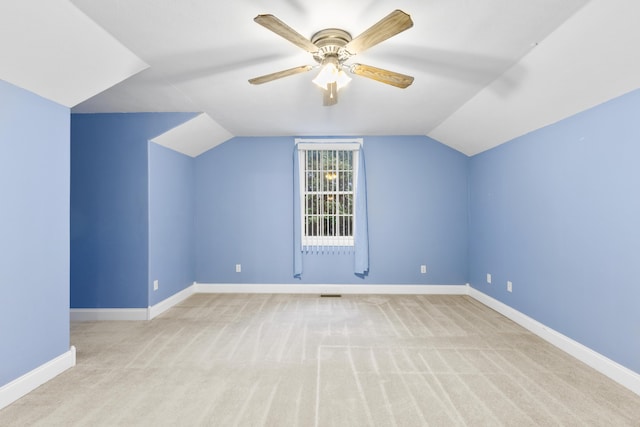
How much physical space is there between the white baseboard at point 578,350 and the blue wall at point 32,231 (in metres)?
4.22

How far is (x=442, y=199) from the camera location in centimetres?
496

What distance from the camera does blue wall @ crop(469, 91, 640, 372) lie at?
230 centimetres

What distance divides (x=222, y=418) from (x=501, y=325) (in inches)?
120

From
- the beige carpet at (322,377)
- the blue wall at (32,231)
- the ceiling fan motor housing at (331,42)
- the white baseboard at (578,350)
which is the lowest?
the beige carpet at (322,377)

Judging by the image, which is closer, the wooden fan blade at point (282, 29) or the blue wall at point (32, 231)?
the wooden fan blade at point (282, 29)

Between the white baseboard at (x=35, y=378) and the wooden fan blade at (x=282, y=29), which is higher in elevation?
the wooden fan blade at (x=282, y=29)

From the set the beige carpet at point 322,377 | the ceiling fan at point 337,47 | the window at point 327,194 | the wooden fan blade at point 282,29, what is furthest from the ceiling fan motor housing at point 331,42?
the window at point 327,194

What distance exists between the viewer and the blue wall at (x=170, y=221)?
391 centimetres

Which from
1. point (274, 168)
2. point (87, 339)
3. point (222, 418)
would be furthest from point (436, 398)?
point (274, 168)

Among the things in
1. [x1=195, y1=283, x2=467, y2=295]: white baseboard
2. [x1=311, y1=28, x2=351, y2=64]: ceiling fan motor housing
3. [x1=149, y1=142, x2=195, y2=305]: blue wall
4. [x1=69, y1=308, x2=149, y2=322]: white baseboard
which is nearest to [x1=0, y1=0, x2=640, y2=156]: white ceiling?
[x1=311, y1=28, x2=351, y2=64]: ceiling fan motor housing

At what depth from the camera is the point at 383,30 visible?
1.73m

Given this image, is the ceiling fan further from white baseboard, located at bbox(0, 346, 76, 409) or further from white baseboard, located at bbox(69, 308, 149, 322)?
white baseboard, located at bbox(69, 308, 149, 322)

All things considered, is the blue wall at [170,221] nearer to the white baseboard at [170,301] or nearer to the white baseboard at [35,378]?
the white baseboard at [170,301]

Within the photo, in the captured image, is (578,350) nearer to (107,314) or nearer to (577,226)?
(577,226)
